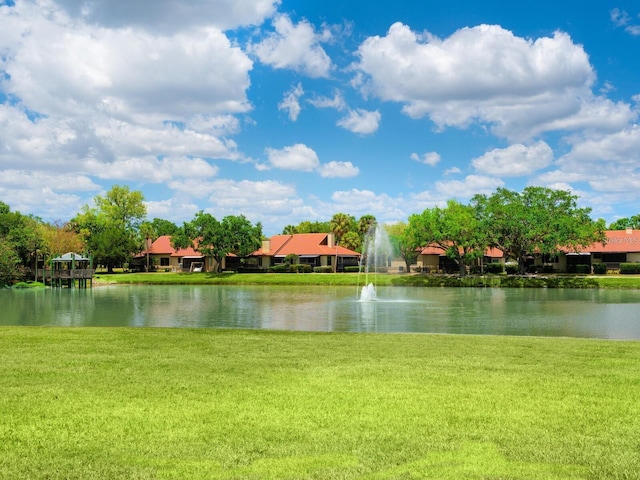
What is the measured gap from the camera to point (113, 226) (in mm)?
90562

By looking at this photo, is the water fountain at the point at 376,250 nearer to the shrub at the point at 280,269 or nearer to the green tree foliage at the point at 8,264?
the shrub at the point at 280,269

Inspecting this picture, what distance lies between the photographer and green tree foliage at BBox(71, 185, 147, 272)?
79.9 m

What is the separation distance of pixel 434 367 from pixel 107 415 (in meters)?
5.73

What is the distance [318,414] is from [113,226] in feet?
290

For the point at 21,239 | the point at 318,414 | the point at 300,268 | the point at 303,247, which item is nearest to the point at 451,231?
the point at 300,268

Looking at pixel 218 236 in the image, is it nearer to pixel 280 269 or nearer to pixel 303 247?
pixel 280 269

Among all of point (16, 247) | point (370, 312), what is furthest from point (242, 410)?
point (16, 247)

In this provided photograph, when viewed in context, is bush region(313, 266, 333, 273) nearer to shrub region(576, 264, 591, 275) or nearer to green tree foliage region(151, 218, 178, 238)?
shrub region(576, 264, 591, 275)

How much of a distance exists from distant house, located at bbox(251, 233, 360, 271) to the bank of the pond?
9986 mm

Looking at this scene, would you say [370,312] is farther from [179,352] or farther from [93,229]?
[93,229]

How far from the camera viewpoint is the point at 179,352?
12.9 metres

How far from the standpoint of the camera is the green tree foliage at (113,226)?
262ft

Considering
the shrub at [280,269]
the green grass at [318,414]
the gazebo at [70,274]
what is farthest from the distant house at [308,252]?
the green grass at [318,414]

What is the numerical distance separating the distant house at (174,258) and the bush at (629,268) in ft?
157
